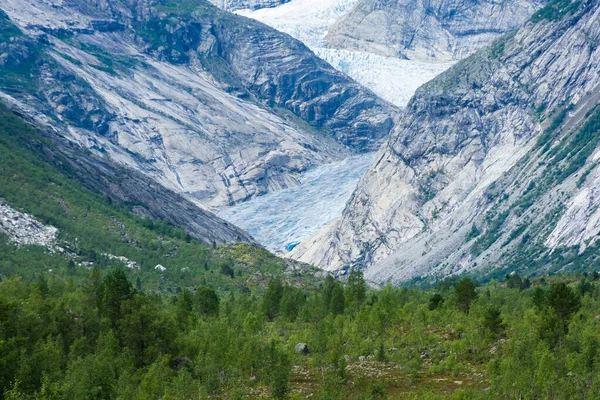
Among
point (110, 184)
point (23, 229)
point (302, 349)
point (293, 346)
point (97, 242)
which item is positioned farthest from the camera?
point (110, 184)

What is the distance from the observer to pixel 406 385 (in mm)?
66562

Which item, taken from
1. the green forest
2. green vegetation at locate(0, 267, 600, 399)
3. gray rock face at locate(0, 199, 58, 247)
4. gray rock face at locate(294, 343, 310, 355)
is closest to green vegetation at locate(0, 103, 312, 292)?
gray rock face at locate(0, 199, 58, 247)

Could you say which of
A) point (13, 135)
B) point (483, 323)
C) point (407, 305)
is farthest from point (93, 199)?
point (483, 323)

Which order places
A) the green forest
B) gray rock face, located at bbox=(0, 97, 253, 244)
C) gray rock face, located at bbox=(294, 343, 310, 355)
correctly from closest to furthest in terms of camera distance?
the green forest → gray rock face, located at bbox=(294, 343, 310, 355) → gray rock face, located at bbox=(0, 97, 253, 244)

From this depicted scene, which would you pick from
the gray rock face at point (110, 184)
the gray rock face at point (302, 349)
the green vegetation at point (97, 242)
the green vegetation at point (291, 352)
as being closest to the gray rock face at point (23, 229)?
the green vegetation at point (97, 242)

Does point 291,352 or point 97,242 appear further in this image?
point 97,242

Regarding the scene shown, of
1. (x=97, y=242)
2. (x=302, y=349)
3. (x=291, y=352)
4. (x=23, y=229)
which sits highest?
(x=291, y=352)

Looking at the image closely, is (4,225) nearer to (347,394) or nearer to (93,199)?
(93,199)

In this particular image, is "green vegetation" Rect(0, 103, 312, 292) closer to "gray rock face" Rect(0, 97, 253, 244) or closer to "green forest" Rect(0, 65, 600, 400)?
"gray rock face" Rect(0, 97, 253, 244)

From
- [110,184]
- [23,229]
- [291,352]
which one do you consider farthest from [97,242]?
[291,352]

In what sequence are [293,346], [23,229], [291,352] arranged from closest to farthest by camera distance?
[291,352] → [293,346] → [23,229]

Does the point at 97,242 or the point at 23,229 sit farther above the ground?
the point at 23,229

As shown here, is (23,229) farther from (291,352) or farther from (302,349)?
(291,352)

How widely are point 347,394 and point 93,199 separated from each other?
380ft
